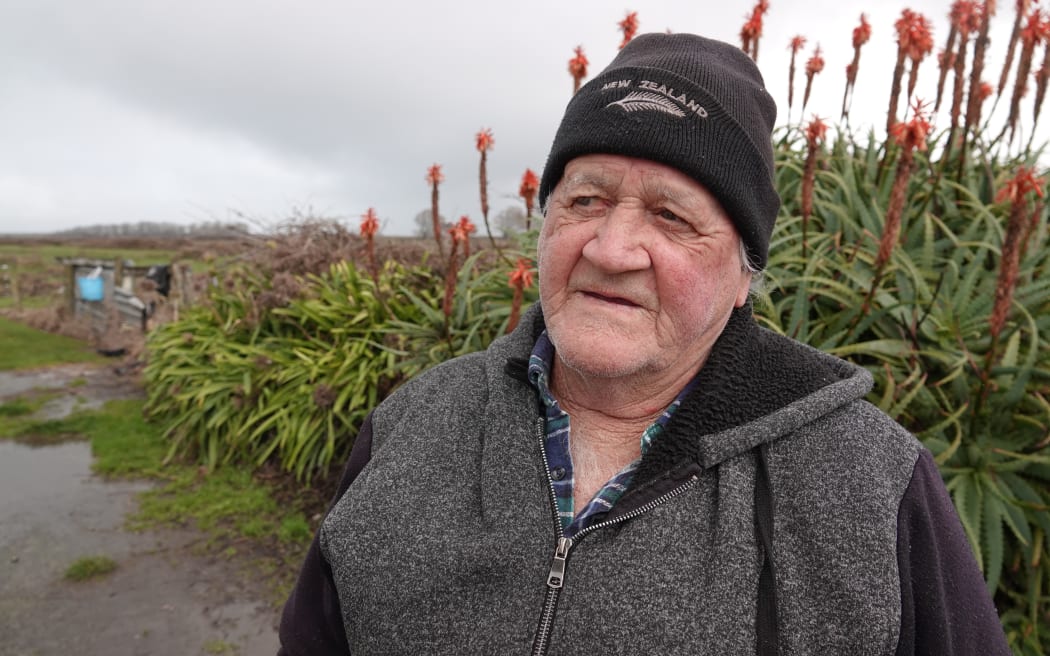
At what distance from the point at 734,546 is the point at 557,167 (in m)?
0.96

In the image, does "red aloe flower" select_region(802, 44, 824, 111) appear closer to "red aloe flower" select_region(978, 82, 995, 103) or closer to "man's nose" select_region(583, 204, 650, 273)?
"red aloe flower" select_region(978, 82, 995, 103)

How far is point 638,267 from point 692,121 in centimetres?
34

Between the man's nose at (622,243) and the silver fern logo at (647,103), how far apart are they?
0.22 meters

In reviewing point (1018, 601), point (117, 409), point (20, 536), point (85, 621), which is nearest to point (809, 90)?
point (1018, 601)

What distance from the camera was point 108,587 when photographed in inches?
155

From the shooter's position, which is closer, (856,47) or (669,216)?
(669,216)

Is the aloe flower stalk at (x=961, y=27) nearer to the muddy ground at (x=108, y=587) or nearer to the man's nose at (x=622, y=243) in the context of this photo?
the man's nose at (x=622, y=243)

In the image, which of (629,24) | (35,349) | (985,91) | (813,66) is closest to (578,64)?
(629,24)

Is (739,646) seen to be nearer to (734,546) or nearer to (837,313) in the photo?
(734,546)

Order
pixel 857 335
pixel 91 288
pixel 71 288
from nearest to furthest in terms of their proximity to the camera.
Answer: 1. pixel 857 335
2. pixel 91 288
3. pixel 71 288

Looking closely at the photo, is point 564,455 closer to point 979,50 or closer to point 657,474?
point 657,474

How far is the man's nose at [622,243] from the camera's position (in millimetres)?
1427

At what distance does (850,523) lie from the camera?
129cm

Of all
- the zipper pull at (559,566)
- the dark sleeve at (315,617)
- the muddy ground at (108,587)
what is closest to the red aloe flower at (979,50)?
the zipper pull at (559,566)
